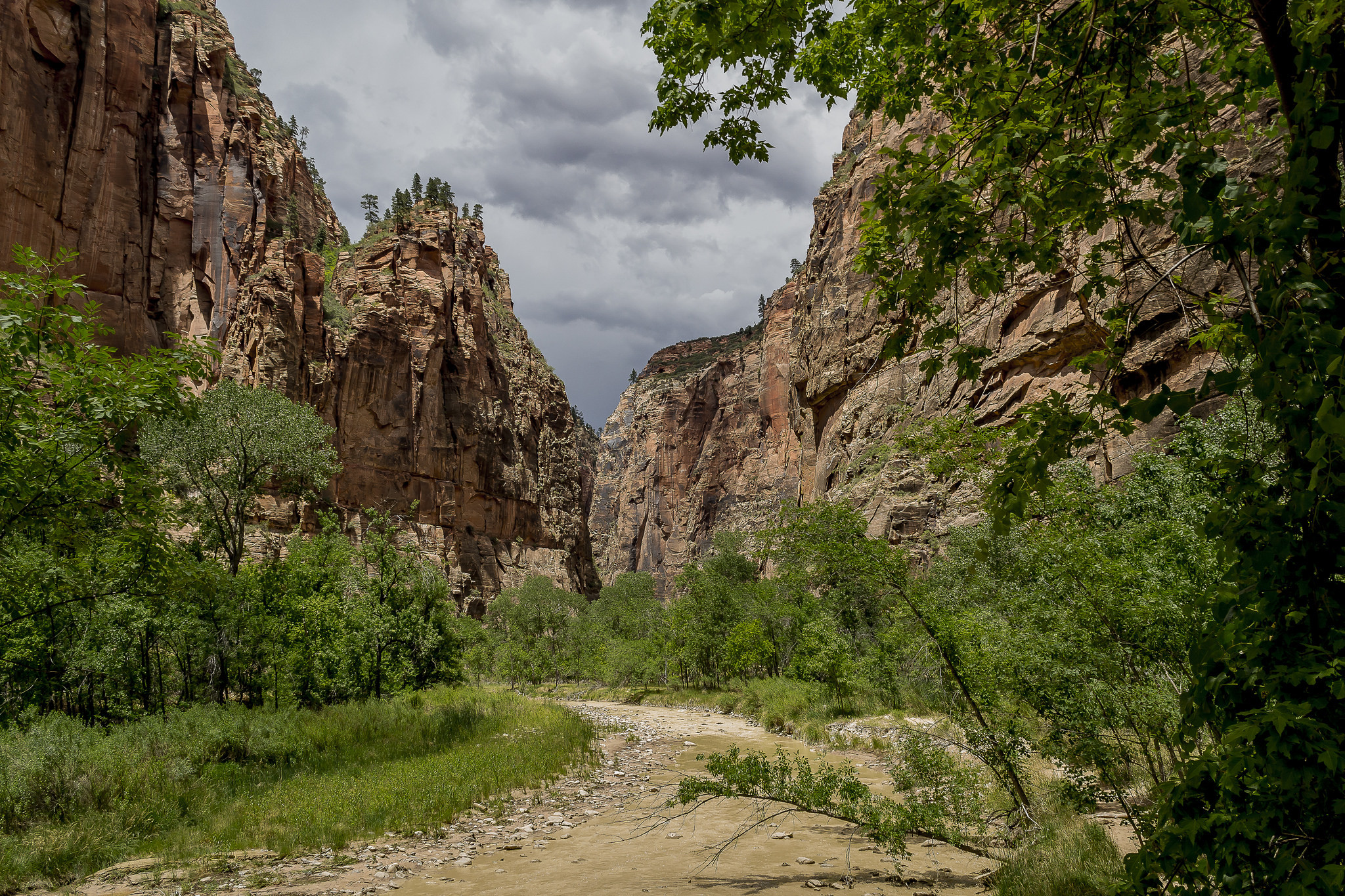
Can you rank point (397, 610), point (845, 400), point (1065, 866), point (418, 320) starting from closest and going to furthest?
point (1065, 866) → point (397, 610) → point (845, 400) → point (418, 320)

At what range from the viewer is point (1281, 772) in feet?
6.19

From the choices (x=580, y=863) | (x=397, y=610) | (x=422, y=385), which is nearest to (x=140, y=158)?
(x=422, y=385)

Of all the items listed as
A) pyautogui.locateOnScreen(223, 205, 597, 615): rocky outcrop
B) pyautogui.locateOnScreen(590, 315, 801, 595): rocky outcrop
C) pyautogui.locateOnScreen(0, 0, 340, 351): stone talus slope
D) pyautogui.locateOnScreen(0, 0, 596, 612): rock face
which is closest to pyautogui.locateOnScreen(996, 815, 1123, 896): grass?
pyautogui.locateOnScreen(0, 0, 596, 612): rock face

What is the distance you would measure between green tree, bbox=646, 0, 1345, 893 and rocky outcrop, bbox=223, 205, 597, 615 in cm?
5798

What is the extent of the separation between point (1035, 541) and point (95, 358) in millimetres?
10221

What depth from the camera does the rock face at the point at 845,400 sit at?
10.3 meters

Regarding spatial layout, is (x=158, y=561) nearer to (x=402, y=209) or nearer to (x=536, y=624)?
(x=536, y=624)

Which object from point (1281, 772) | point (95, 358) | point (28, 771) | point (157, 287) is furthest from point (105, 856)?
point (157, 287)

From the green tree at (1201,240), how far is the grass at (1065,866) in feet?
11.5

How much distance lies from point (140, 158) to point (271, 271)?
11839 mm

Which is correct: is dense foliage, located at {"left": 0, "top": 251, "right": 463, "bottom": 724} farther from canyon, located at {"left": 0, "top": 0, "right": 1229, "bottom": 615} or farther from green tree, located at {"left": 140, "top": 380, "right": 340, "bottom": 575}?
canyon, located at {"left": 0, "top": 0, "right": 1229, "bottom": 615}

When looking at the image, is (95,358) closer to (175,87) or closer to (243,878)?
(243,878)

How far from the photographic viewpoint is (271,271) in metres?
57.8

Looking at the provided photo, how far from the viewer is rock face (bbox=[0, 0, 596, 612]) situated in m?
40.7
